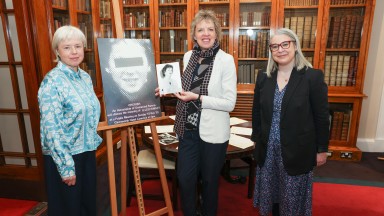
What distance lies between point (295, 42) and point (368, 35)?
7.45 feet

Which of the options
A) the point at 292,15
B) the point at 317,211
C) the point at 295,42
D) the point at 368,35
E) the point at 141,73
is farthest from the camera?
the point at 292,15

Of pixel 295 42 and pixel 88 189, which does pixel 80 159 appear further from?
pixel 295 42

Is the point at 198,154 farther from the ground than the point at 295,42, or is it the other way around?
the point at 295,42

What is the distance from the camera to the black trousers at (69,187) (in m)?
1.59

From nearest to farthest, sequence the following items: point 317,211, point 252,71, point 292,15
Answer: point 317,211 → point 292,15 → point 252,71

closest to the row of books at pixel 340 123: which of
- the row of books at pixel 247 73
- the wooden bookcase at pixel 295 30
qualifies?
the wooden bookcase at pixel 295 30

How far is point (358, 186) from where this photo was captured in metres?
2.76

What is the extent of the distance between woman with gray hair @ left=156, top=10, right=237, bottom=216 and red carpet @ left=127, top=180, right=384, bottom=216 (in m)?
0.69

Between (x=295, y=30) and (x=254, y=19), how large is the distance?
0.53 metres

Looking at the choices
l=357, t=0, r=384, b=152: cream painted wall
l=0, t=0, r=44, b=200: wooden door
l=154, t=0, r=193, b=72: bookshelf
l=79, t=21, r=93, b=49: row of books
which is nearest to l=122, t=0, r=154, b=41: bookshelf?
l=154, t=0, r=193, b=72: bookshelf

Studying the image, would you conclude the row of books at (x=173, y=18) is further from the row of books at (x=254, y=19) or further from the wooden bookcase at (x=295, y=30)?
the row of books at (x=254, y=19)

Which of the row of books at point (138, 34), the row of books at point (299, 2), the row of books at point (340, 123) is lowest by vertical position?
the row of books at point (340, 123)

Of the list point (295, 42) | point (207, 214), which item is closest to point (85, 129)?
point (207, 214)

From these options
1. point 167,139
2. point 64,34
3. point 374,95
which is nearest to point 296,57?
point 167,139
